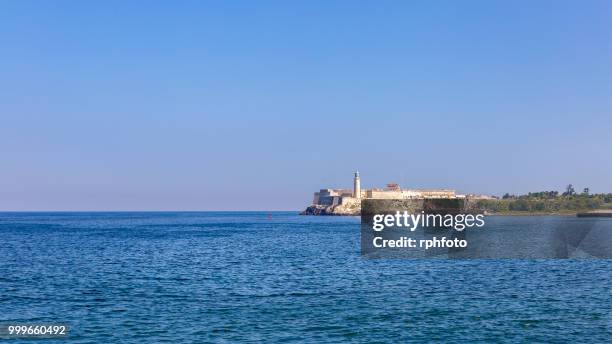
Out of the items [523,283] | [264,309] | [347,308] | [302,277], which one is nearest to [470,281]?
[523,283]

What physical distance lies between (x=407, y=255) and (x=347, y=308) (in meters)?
35.1

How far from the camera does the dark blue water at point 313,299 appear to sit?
28.3m

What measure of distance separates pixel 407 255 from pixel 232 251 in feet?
63.2

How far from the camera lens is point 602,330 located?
94.8ft

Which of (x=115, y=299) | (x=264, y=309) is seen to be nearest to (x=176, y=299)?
(x=115, y=299)

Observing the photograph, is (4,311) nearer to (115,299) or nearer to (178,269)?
(115,299)

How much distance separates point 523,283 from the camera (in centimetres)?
4372

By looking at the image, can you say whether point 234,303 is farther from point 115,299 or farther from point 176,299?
point 115,299

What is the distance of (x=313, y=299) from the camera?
120 ft

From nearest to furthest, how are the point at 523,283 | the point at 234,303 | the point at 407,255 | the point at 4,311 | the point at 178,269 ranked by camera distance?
the point at 4,311 → the point at 234,303 → the point at 523,283 → the point at 178,269 → the point at 407,255

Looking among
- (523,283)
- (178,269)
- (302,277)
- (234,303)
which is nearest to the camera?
(234,303)

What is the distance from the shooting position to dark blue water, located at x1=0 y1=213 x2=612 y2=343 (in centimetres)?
2831

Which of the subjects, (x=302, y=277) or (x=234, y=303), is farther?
(x=302, y=277)

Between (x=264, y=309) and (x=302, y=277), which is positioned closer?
(x=264, y=309)
